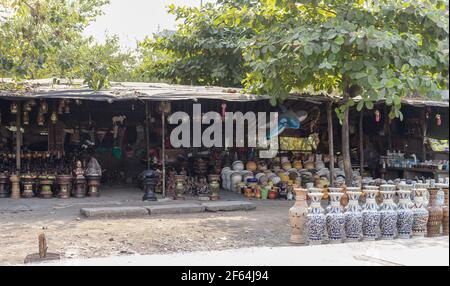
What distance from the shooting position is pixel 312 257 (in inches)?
197

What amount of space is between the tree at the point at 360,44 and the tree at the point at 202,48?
17.6 ft

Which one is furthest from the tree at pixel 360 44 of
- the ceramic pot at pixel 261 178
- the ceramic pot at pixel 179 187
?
the ceramic pot at pixel 261 178

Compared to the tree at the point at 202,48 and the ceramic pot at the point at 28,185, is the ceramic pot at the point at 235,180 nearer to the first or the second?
the tree at the point at 202,48

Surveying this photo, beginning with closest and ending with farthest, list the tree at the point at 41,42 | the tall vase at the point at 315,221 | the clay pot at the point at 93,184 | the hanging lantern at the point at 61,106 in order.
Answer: the tall vase at the point at 315,221 < the tree at the point at 41,42 < the clay pot at the point at 93,184 < the hanging lantern at the point at 61,106

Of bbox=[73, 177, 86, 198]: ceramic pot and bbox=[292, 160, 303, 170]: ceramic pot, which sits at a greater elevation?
bbox=[292, 160, 303, 170]: ceramic pot

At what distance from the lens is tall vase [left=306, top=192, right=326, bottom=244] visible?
230 inches

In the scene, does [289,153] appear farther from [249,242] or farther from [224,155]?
[249,242]

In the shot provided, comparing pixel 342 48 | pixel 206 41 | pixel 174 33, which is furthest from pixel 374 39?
pixel 174 33

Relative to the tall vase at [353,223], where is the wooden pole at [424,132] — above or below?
above

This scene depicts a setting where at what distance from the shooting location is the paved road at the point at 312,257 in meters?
4.78

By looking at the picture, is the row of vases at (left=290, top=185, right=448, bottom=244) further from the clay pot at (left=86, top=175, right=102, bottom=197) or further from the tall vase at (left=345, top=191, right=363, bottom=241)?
the clay pot at (left=86, top=175, right=102, bottom=197)

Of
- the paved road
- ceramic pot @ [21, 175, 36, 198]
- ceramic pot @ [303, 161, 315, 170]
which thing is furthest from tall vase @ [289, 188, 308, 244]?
ceramic pot @ [303, 161, 315, 170]

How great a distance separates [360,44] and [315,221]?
2620 mm

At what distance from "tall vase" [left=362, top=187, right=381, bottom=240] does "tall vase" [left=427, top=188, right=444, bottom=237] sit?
2.68ft
